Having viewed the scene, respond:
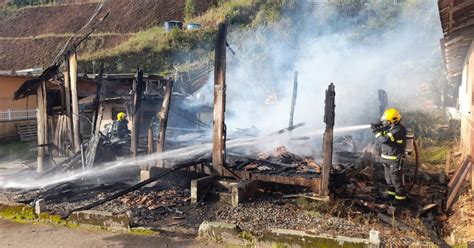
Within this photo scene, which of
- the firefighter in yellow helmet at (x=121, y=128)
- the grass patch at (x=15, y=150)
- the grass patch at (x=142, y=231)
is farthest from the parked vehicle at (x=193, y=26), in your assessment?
the grass patch at (x=142, y=231)

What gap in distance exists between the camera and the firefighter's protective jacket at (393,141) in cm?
780

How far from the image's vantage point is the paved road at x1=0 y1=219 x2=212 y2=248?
5.31 metres

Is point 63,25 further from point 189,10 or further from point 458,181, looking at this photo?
point 458,181

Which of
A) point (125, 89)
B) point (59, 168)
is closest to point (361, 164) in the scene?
point (59, 168)

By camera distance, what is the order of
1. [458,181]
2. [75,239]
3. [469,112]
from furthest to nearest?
[469,112] → [458,181] → [75,239]

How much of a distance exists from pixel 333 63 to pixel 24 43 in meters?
34.3

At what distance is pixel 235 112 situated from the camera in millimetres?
22062

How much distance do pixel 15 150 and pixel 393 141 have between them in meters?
16.4

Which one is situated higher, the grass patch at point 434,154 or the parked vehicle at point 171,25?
the parked vehicle at point 171,25

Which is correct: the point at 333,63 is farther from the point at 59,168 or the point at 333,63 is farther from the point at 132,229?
the point at 132,229

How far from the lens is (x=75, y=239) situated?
18.1ft

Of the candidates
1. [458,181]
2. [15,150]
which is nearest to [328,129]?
[458,181]

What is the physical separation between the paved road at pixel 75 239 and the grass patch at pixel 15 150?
10207 mm

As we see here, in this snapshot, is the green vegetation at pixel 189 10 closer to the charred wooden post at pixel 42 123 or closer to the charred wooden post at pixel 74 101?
the charred wooden post at pixel 74 101
